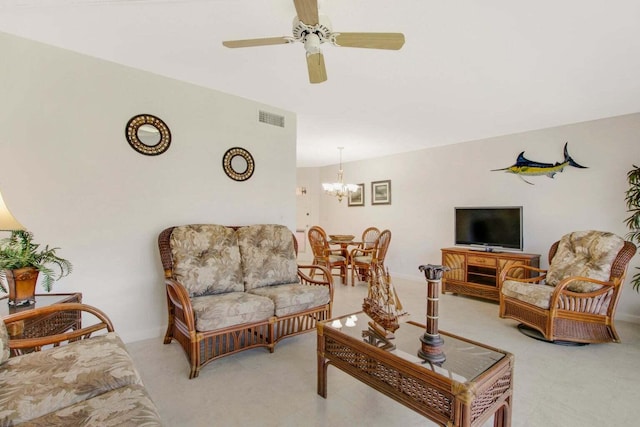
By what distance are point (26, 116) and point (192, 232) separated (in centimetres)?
151

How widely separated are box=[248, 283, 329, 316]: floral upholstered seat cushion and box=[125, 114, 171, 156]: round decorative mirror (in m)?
1.65

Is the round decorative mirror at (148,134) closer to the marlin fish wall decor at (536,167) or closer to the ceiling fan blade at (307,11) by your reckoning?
the ceiling fan blade at (307,11)

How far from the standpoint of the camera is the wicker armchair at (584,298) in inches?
108

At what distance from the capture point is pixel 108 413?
3.43 feet

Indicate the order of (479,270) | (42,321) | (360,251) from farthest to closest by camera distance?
1. (360,251)
2. (479,270)
3. (42,321)

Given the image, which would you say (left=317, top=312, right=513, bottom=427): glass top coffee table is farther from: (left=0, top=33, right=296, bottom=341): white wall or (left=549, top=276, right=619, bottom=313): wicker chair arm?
(left=0, top=33, right=296, bottom=341): white wall

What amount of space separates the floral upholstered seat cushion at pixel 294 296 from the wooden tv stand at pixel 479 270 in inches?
93.9

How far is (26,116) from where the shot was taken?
2.32m

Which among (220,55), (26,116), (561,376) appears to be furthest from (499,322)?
(26,116)

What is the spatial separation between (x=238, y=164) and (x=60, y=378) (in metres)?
2.52

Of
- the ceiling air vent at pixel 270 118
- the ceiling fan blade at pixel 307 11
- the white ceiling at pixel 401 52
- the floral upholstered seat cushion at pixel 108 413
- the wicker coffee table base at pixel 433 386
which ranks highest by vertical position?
the white ceiling at pixel 401 52

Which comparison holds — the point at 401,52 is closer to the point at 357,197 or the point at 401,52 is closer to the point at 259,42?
the point at 259,42

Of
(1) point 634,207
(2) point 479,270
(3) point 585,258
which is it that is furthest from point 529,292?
(1) point 634,207

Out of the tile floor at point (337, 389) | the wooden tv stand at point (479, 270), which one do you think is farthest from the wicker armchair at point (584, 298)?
the wooden tv stand at point (479, 270)
